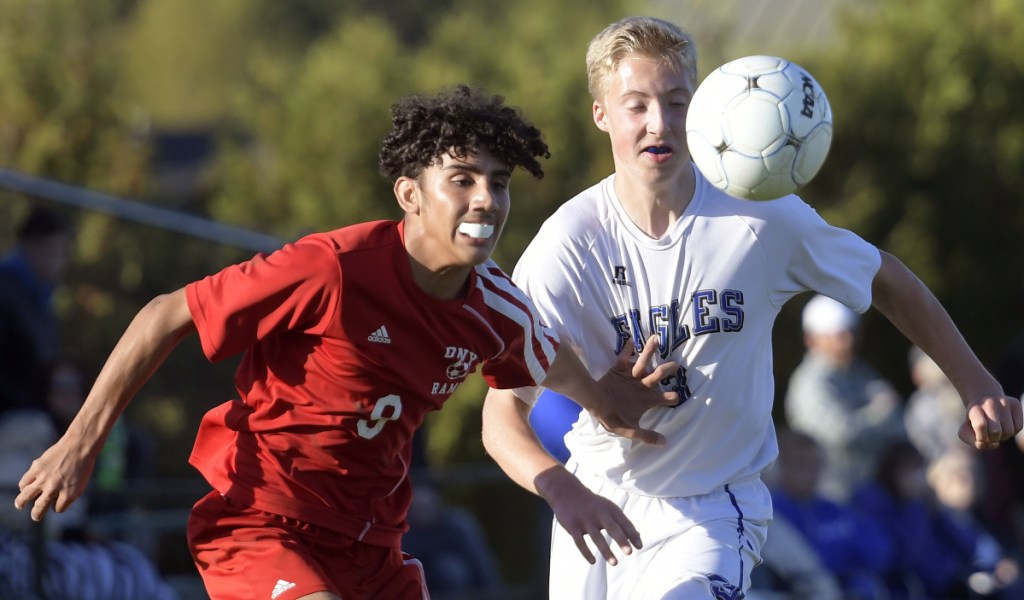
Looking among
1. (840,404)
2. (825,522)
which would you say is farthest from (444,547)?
(840,404)

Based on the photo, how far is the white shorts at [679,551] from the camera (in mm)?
4469

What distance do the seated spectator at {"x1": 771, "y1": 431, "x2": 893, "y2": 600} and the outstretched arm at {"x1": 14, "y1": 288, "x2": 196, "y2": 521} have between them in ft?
16.5

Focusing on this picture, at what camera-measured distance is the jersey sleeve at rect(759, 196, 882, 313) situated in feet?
15.1

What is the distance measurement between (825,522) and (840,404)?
3.29 feet

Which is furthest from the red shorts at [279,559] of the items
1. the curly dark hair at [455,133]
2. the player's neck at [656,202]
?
the player's neck at [656,202]

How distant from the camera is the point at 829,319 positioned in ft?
30.4

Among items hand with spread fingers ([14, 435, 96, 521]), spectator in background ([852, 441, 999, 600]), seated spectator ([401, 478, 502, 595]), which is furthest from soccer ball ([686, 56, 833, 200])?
spectator in background ([852, 441, 999, 600])

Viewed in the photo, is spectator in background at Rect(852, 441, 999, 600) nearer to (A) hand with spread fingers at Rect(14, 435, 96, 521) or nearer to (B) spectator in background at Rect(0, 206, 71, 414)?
(B) spectator in background at Rect(0, 206, 71, 414)

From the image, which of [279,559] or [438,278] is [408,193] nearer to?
[438,278]

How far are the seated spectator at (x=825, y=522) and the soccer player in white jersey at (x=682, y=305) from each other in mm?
3673

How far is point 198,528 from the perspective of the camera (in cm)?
442

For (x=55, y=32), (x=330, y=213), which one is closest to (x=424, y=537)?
(x=330, y=213)

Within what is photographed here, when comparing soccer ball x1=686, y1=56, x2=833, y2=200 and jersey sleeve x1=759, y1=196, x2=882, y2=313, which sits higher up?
soccer ball x1=686, y1=56, x2=833, y2=200

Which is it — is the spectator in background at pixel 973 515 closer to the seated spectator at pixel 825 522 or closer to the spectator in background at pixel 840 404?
the spectator in background at pixel 840 404
